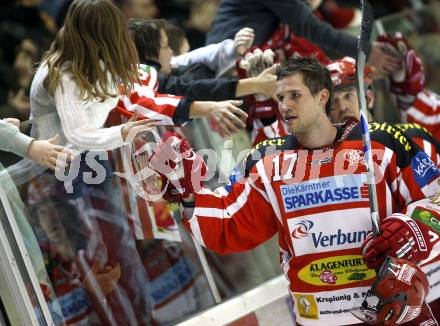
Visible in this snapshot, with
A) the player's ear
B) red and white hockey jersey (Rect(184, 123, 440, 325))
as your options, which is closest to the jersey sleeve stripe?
red and white hockey jersey (Rect(184, 123, 440, 325))

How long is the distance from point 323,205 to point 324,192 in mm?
42

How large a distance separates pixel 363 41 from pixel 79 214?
1084 millimetres

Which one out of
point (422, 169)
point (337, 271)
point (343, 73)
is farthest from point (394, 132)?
point (343, 73)

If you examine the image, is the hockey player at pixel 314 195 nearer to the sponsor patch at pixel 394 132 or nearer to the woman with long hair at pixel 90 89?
the sponsor patch at pixel 394 132

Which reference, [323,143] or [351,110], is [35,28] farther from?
[323,143]

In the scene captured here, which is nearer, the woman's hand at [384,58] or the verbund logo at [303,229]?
the verbund logo at [303,229]

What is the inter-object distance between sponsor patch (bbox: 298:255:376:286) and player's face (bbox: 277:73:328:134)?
0.42m

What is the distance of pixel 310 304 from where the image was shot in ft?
10.1

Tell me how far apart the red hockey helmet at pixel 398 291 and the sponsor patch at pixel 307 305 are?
26 cm

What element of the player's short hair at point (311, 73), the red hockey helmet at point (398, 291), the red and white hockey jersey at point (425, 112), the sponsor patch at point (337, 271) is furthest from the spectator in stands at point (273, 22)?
the red hockey helmet at point (398, 291)

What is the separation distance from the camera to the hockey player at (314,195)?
9.76 ft

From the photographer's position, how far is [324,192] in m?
3.00

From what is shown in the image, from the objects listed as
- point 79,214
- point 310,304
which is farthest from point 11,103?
point 310,304

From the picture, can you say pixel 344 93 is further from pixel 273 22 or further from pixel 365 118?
pixel 365 118
